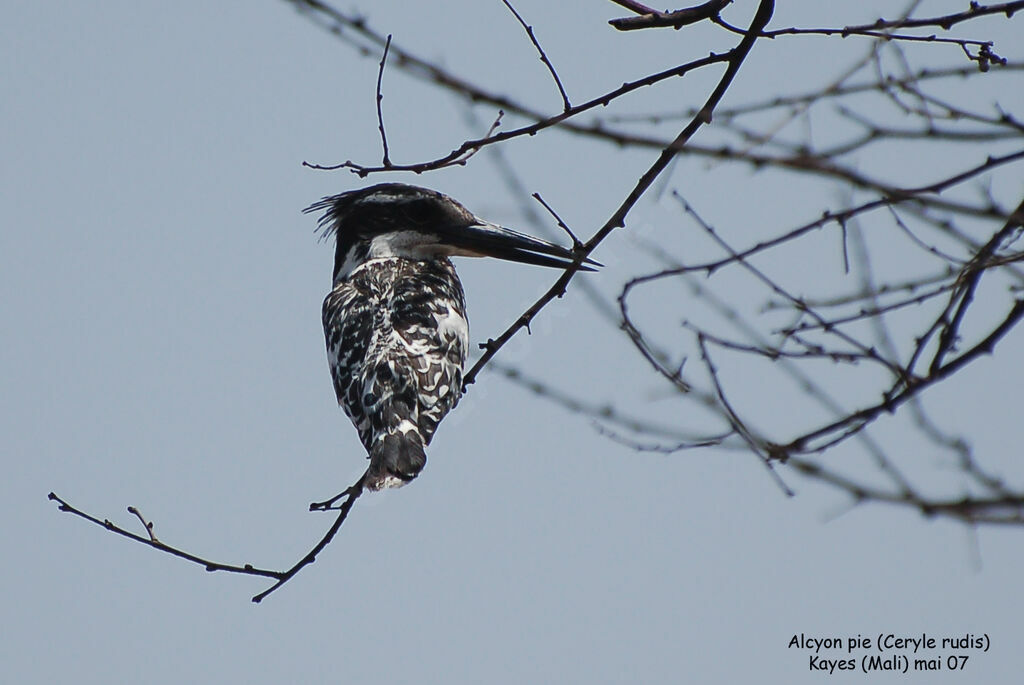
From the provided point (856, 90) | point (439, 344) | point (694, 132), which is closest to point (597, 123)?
point (856, 90)

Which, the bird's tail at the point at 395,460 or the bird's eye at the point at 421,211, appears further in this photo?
the bird's eye at the point at 421,211

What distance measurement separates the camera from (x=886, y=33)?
9.41 feet

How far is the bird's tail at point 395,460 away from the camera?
12.5ft

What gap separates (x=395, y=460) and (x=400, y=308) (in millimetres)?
909

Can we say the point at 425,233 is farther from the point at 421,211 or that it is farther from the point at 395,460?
the point at 395,460

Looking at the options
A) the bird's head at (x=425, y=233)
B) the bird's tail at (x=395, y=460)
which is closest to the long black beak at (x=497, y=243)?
the bird's head at (x=425, y=233)

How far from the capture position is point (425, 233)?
5281 mm

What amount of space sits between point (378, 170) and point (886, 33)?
1.24 meters

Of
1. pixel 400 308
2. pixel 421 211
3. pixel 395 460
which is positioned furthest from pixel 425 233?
pixel 395 460

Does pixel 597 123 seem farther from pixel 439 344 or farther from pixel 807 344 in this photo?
pixel 439 344

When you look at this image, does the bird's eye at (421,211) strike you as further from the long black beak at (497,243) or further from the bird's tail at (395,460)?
the bird's tail at (395,460)

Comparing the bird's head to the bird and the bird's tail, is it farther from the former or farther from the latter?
the bird's tail

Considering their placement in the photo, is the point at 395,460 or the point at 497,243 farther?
the point at 497,243

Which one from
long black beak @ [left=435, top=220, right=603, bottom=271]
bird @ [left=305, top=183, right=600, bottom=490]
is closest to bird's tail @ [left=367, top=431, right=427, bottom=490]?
bird @ [left=305, top=183, right=600, bottom=490]
